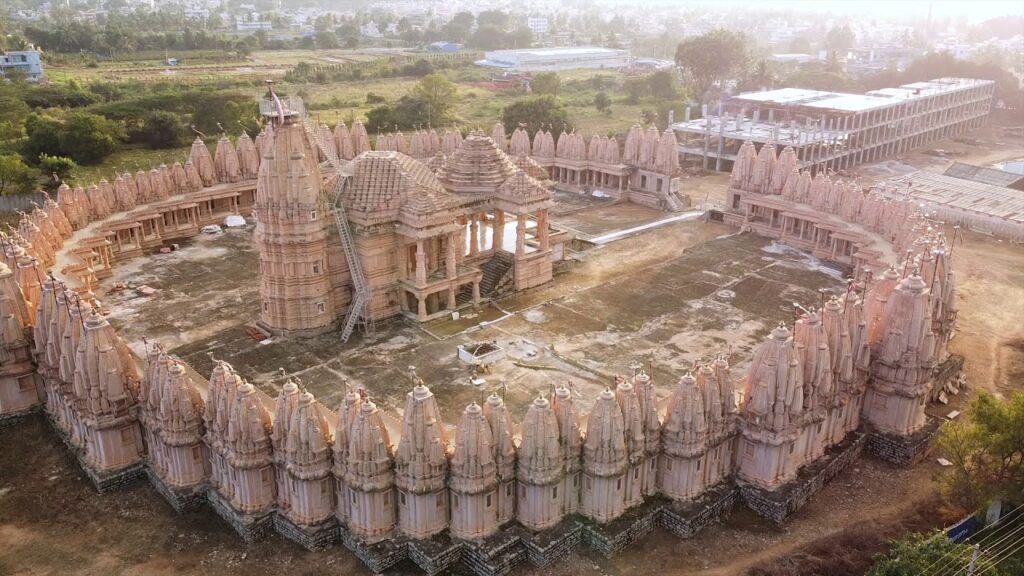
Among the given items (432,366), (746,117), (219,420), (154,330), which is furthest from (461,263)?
(746,117)

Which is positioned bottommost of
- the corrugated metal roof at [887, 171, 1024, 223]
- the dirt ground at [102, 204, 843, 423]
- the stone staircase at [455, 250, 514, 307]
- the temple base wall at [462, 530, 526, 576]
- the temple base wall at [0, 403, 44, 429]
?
the temple base wall at [462, 530, 526, 576]

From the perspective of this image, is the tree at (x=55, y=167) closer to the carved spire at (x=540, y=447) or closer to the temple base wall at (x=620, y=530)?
the carved spire at (x=540, y=447)

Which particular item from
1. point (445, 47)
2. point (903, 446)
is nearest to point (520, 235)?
point (903, 446)

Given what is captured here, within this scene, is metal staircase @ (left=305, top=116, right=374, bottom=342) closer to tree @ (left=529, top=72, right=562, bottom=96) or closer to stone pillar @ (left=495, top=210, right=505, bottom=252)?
stone pillar @ (left=495, top=210, right=505, bottom=252)

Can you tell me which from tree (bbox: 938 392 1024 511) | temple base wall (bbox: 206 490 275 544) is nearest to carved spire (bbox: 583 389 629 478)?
temple base wall (bbox: 206 490 275 544)

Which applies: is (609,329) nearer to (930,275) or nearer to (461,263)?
(461,263)

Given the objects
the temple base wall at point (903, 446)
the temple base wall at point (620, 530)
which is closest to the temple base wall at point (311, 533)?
the temple base wall at point (620, 530)
